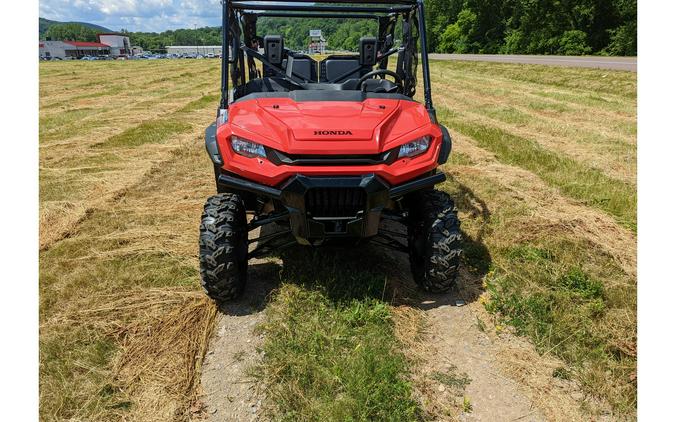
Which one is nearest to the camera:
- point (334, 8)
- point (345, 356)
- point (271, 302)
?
point (345, 356)

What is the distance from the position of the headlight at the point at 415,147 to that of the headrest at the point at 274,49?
2057mm

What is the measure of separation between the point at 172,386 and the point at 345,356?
874 millimetres

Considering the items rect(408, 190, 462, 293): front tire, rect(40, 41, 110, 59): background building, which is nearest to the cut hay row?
rect(408, 190, 462, 293): front tire

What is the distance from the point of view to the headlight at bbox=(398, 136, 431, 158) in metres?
2.68

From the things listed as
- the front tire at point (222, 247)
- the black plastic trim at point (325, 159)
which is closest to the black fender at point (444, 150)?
the black plastic trim at point (325, 159)

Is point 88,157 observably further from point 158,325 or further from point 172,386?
point 172,386

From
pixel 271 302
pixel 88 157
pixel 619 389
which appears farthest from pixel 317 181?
pixel 88 157

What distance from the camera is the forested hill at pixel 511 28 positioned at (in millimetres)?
4633

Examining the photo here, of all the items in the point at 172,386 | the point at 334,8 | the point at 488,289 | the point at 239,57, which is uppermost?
the point at 334,8

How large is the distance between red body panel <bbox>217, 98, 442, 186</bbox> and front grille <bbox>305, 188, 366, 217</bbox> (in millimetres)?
116

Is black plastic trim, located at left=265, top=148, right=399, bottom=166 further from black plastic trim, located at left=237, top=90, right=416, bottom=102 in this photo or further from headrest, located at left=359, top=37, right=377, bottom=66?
headrest, located at left=359, top=37, right=377, bottom=66

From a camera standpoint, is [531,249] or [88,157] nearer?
[531,249]

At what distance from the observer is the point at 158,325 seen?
274 cm

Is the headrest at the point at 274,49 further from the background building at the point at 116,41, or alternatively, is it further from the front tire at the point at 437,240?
the background building at the point at 116,41
